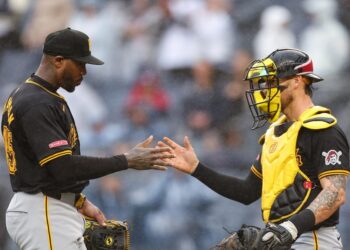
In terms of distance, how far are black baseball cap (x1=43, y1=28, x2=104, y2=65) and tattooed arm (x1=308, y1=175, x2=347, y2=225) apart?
A: 162cm

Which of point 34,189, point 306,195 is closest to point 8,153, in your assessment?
point 34,189

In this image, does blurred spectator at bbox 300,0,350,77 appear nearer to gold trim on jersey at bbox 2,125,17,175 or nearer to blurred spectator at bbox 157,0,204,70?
blurred spectator at bbox 157,0,204,70

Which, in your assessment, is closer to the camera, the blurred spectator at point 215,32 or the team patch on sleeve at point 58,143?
the team patch on sleeve at point 58,143

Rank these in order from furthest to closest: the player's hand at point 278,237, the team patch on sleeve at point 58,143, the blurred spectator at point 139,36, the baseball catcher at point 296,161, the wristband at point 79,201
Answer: the blurred spectator at point 139,36, the wristband at point 79,201, the team patch on sleeve at point 58,143, the baseball catcher at point 296,161, the player's hand at point 278,237

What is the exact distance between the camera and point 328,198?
4578mm

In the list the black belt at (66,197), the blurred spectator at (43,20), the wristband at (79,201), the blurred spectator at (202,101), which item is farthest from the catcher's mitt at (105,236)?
the blurred spectator at (43,20)

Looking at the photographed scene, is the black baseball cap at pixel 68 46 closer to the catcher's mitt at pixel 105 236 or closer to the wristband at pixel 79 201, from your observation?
the wristband at pixel 79 201

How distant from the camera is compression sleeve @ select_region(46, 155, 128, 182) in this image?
15.9 ft

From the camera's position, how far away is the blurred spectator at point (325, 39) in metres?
9.34

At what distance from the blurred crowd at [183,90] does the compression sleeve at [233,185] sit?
3793 millimetres

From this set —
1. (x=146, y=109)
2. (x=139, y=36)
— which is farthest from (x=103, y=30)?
(x=146, y=109)

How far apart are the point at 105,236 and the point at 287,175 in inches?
52.5

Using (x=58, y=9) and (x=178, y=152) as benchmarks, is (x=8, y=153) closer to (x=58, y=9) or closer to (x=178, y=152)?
(x=178, y=152)

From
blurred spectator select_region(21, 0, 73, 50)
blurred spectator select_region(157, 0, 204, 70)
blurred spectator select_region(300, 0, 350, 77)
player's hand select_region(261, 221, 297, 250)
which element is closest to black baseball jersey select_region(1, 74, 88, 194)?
player's hand select_region(261, 221, 297, 250)
